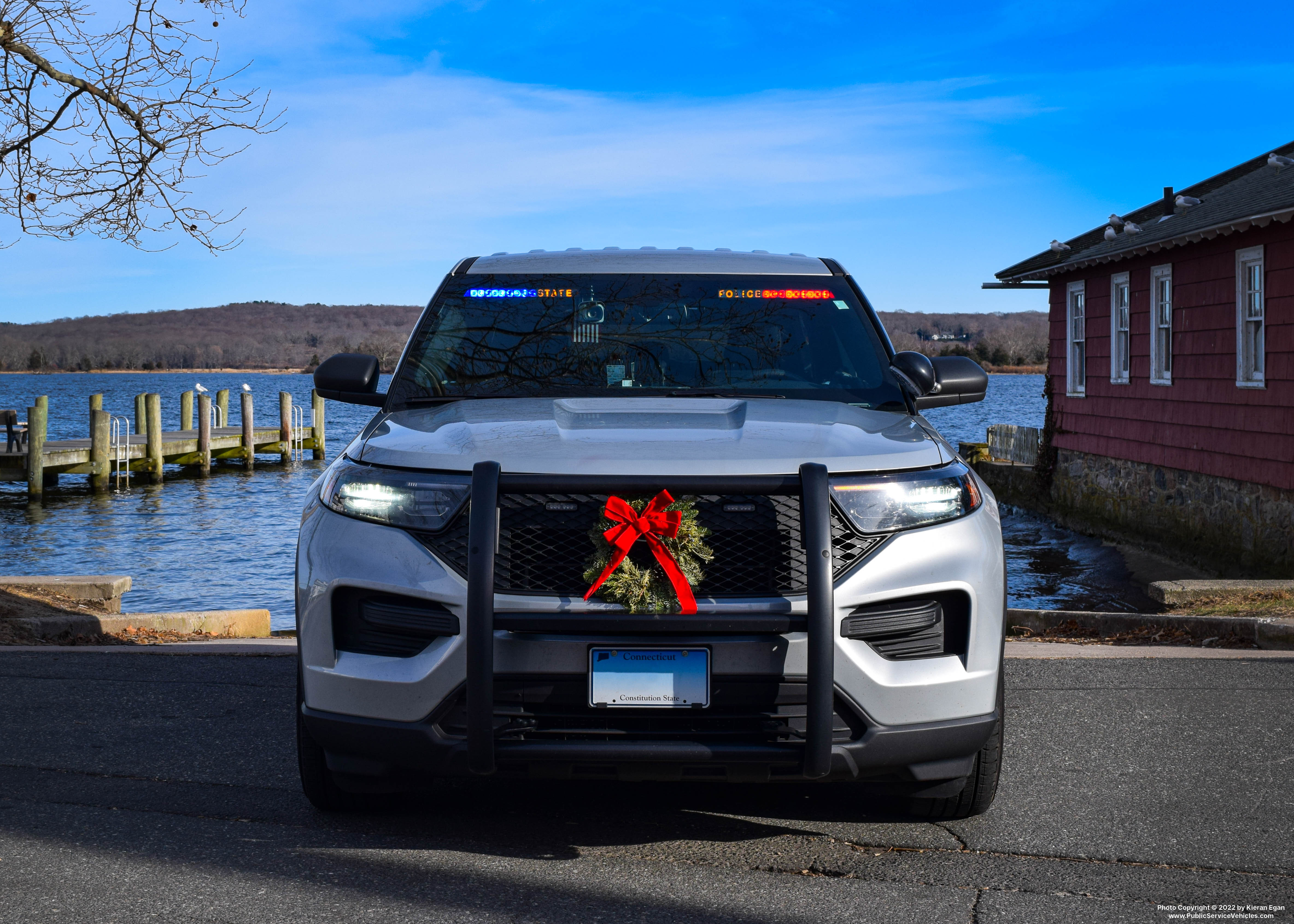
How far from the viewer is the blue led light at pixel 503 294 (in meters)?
4.88

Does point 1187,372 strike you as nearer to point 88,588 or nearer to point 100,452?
point 88,588

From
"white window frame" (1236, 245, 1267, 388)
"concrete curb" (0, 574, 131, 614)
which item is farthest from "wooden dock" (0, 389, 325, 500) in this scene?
"white window frame" (1236, 245, 1267, 388)

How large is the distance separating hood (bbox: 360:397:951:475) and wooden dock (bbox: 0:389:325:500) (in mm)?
29145

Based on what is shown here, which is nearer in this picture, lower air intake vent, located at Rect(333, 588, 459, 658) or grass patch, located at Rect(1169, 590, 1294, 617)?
lower air intake vent, located at Rect(333, 588, 459, 658)

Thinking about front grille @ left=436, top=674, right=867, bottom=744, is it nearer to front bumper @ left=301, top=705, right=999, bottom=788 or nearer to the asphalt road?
front bumper @ left=301, top=705, right=999, bottom=788

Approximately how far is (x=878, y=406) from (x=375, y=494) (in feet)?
5.93

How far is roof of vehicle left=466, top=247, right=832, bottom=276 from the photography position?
5.00 meters


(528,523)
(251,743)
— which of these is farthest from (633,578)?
(251,743)

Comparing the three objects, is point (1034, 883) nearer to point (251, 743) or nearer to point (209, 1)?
point (251, 743)

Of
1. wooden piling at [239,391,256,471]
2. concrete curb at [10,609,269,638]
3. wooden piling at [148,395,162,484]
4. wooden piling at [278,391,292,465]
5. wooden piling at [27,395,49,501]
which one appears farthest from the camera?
wooden piling at [278,391,292,465]

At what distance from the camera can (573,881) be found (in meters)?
3.51

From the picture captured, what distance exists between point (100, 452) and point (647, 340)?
3088 centimetres

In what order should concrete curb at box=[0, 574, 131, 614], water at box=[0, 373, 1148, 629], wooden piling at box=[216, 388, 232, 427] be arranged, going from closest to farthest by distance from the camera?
concrete curb at box=[0, 574, 131, 614], water at box=[0, 373, 1148, 629], wooden piling at box=[216, 388, 232, 427]

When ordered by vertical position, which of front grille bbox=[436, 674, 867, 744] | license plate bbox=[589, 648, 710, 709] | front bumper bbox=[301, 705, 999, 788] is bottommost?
front bumper bbox=[301, 705, 999, 788]
